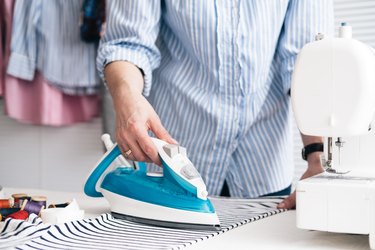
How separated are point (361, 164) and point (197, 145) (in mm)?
557

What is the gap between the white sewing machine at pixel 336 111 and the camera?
95cm

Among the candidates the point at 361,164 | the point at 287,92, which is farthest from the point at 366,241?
the point at 287,92

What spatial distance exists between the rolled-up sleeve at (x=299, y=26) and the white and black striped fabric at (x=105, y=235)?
471mm

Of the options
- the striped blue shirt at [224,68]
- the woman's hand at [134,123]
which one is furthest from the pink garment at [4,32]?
the woman's hand at [134,123]

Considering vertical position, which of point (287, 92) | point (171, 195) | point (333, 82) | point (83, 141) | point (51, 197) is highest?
point (333, 82)

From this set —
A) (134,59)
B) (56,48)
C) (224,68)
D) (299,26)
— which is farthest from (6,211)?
(56,48)

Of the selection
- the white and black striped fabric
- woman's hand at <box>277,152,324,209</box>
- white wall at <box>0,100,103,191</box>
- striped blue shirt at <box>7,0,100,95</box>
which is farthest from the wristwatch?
white wall at <box>0,100,103,191</box>

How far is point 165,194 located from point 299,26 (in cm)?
60

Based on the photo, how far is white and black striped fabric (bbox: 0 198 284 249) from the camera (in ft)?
3.14

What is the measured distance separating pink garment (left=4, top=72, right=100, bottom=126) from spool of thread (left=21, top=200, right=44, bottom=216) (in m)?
1.59

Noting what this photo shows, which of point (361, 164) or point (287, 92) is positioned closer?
point (361, 164)

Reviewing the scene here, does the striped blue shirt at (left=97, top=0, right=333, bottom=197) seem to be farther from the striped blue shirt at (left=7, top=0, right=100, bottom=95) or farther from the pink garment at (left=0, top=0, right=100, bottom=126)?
the pink garment at (left=0, top=0, right=100, bottom=126)

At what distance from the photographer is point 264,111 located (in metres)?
1.56

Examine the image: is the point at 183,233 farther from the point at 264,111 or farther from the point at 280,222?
the point at 264,111
